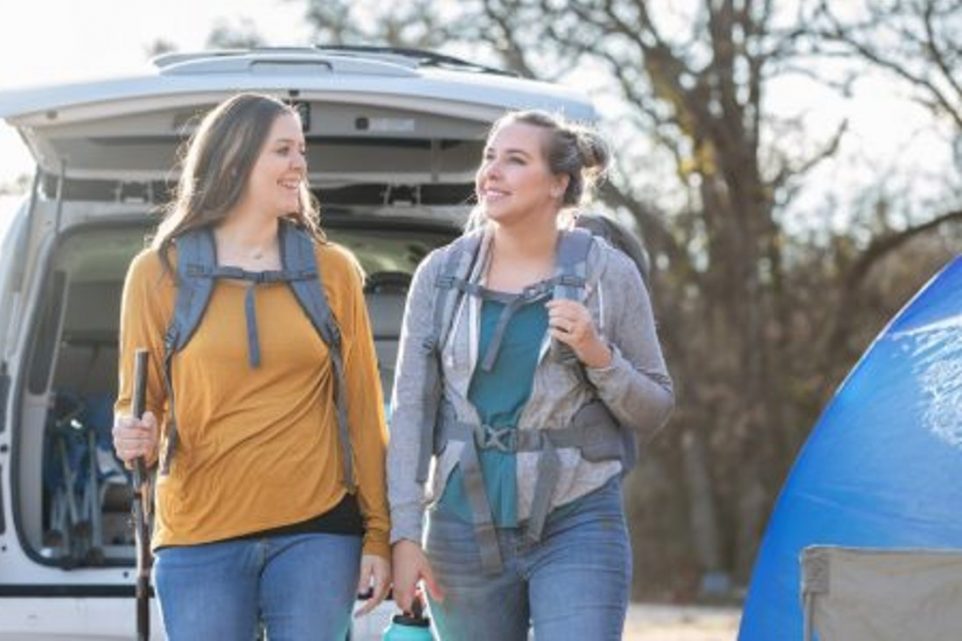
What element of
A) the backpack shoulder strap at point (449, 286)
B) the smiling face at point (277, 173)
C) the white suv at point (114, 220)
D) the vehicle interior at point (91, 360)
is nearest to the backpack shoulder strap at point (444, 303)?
the backpack shoulder strap at point (449, 286)

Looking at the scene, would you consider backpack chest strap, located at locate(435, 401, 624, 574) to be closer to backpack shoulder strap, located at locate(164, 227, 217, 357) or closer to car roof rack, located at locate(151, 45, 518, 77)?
backpack shoulder strap, located at locate(164, 227, 217, 357)

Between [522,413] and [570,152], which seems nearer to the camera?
[522,413]

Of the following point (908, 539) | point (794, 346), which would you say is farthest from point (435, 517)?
point (794, 346)

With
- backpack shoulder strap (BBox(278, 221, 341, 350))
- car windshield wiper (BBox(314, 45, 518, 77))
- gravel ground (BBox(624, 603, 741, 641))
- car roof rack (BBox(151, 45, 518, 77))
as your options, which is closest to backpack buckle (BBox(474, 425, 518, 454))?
backpack shoulder strap (BBox(278, 221, 341, 350))

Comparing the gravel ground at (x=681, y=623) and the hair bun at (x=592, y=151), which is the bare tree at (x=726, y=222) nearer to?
the gravel ground at (x=681, y=623)

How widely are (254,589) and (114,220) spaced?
229cm

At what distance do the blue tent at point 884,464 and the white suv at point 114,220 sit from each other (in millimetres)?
1013

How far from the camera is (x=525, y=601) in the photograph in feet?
16.8

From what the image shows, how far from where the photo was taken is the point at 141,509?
5.28 m

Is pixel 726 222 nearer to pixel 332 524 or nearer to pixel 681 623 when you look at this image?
pixel 681 623

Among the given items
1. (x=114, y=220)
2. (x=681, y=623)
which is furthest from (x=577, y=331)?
(x=681, y=623)

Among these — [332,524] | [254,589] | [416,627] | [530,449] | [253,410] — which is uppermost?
[253,410]

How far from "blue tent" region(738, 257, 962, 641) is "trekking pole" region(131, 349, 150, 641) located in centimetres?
160

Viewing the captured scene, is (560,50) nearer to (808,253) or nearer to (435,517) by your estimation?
(808,253)
